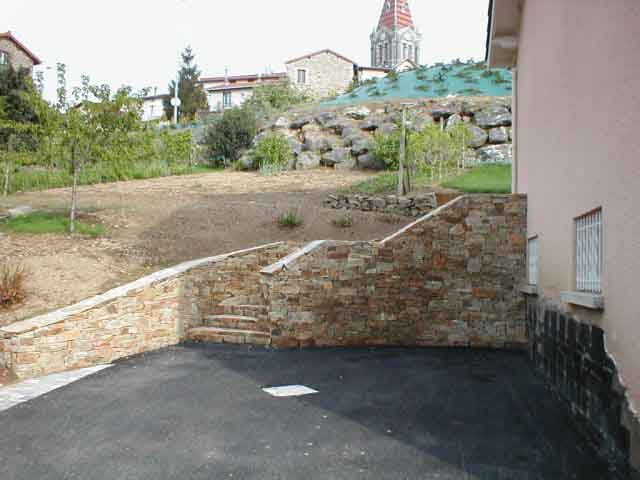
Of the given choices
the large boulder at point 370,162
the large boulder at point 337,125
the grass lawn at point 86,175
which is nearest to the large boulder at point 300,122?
the large boulder at point 337,125

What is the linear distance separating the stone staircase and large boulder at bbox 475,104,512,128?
64.6 feet

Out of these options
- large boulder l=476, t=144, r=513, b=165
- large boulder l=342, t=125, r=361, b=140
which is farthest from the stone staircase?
large boulder l=342, t=125, r=361, b=140

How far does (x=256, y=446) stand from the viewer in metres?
4.77

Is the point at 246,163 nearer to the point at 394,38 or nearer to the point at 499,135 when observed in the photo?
the point at 499,135

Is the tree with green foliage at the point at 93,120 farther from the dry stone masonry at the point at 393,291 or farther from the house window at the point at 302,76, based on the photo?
the house window at the point at 302,76

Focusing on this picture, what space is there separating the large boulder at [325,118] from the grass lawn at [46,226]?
18.1 m

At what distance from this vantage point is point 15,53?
4162 centimetres

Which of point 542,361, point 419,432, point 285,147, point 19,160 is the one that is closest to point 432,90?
point 285,147

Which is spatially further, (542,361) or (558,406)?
(542,361)

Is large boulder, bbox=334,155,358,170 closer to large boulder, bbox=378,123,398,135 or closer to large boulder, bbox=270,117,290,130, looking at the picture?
large boulder, bbox=378,123,398,135

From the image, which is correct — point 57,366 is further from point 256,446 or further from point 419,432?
point 419,432

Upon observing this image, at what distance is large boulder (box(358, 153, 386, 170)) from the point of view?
81.3 feet

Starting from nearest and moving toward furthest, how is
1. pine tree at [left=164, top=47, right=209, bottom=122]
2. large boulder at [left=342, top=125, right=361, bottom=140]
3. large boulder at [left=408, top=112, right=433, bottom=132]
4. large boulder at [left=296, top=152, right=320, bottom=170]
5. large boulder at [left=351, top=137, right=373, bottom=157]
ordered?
large boulder at [left=351, top=137, right=373, bottom=157], large boulder at [left=296, top=152, right=320, bottom=170], large boulder at [left=408, top=112, right=433, bottom=132], large boulder at [left=342, top=125, right=361, bottom=140], pine tree at [left=164, top=47, right=209, bottom=122]

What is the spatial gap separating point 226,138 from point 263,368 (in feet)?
76.8
